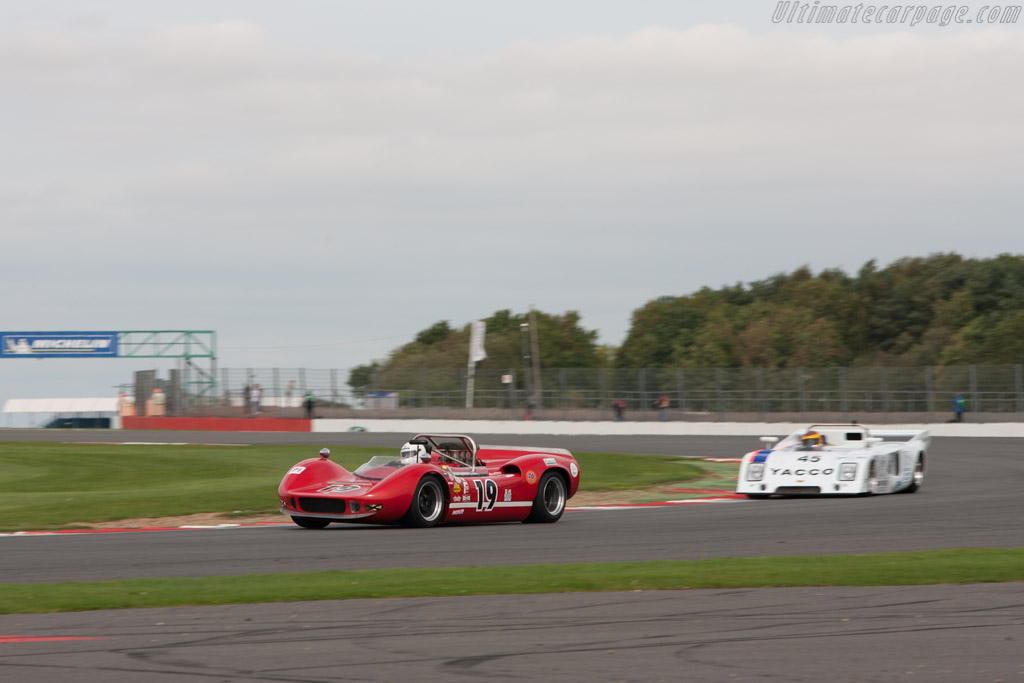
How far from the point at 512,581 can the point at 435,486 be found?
5054 millimetres

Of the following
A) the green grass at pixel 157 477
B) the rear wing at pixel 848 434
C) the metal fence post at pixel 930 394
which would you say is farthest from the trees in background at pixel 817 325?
the rear wing at pixel 848 434

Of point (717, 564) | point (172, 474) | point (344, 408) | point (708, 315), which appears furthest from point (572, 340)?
point (717, 564)

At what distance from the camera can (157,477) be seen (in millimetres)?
23375

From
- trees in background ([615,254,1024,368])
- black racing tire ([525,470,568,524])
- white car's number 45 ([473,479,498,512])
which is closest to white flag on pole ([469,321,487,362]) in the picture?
trees in background ([615,254,1024,368])

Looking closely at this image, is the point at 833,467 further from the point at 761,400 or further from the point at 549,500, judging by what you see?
the point at 761,400

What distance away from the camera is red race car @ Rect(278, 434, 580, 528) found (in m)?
13.6

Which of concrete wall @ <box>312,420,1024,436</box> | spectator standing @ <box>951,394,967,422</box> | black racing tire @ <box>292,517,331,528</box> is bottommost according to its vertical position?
black racing tire @ <box>292,517,331,528</box>

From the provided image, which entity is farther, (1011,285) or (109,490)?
(1011,285)

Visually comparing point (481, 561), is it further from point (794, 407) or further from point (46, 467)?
point (794, 407)

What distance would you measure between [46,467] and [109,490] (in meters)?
5.64

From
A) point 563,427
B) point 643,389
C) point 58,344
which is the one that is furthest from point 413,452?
point 58,344

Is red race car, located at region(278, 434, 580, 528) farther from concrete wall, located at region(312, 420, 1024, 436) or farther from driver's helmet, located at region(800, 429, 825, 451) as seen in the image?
concrete wall, located at region(312, 420, 1024, 436)

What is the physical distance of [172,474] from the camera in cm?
A: 2402

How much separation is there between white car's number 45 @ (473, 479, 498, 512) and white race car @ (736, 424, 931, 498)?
5.44 meters
